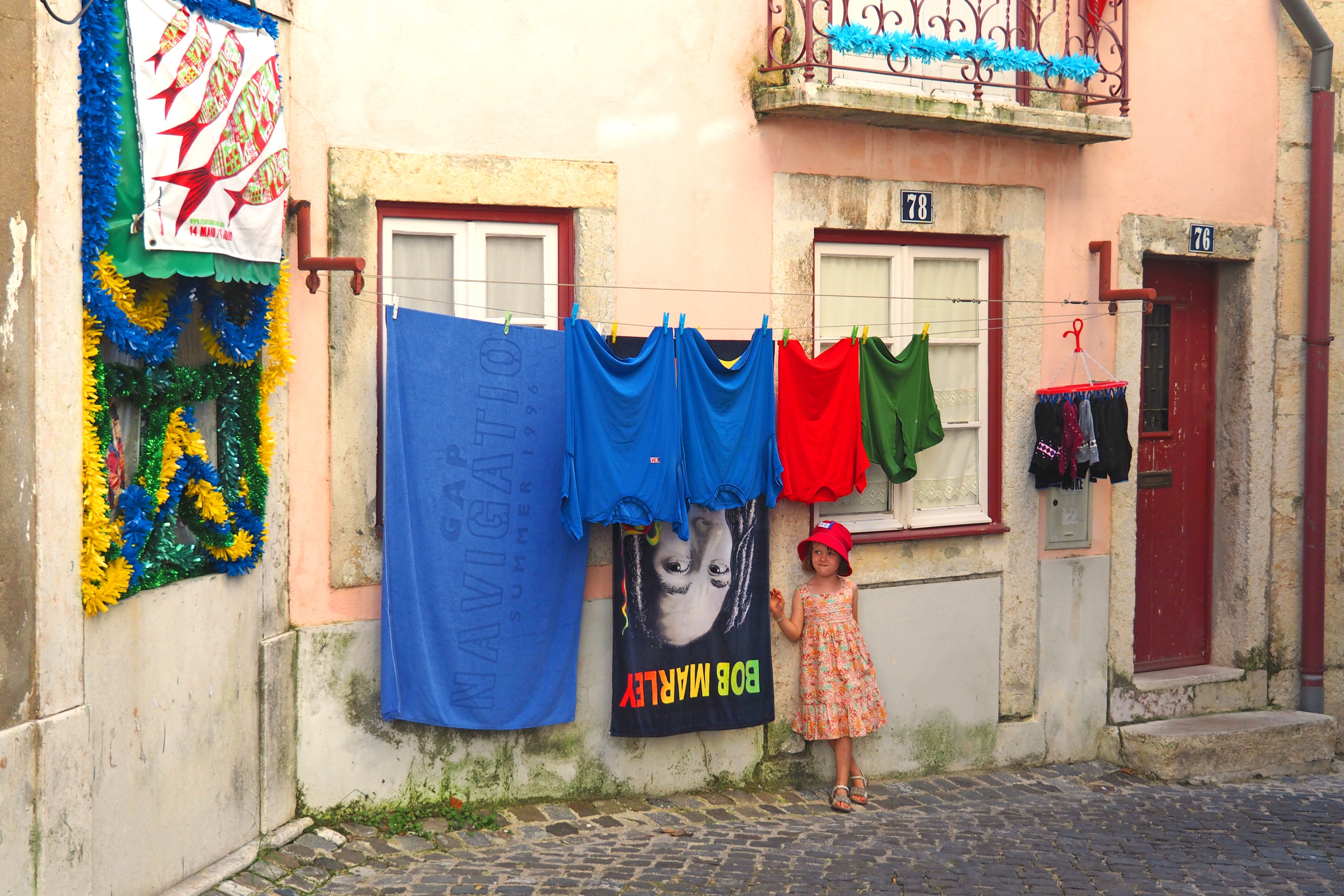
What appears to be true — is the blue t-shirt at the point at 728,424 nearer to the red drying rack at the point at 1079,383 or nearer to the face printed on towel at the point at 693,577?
the face printed on towel at the point at 693,577

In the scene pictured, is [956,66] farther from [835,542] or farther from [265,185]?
[265,185]

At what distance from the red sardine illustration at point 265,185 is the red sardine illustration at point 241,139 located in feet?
0.21

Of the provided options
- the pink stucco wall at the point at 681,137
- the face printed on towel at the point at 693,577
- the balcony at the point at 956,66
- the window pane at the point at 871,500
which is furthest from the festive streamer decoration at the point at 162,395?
the window pane at the point at 871,500

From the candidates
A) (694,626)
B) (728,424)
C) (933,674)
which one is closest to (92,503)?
(728,424)

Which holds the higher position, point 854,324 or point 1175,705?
point 854,324

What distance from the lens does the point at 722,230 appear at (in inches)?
277

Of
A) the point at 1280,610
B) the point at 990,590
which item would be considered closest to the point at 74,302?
the point at 990,590

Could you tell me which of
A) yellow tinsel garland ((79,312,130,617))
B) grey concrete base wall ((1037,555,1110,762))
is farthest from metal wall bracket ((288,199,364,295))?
grey concrete base wall ((1037,555,1110,762))

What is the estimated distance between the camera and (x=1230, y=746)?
8219 mm

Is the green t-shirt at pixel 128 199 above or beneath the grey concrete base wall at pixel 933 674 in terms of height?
above

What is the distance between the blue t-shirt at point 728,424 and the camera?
6508 millimetres

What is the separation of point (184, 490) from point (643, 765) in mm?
2826

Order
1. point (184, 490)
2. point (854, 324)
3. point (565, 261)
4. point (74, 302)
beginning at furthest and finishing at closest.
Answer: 1. point (854, 324)
2. point (565, 261)
3. point (184, 490)
4. point (74, 302)

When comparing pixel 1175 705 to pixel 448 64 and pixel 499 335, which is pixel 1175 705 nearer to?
pixel 499 335
